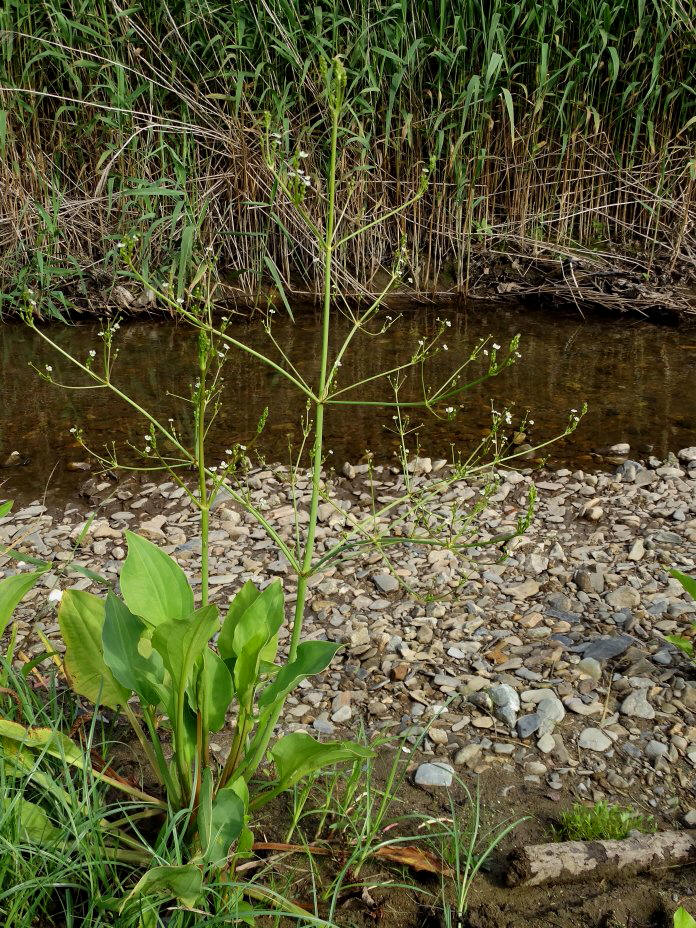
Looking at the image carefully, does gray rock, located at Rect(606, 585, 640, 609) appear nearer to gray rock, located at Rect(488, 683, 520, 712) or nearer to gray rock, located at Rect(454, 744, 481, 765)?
gray rock, located at Rect(488, 683, 520, 712)

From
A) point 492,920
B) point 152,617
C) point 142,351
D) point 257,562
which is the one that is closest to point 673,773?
point 492,920

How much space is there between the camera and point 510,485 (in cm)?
360

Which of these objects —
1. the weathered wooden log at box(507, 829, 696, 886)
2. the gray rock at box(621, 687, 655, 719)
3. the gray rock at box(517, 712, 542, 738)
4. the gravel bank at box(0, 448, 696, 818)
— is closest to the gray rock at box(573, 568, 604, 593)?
the gravel bank at box(0, 448, 696, 818)

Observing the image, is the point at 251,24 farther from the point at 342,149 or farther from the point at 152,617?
the point at 152,617

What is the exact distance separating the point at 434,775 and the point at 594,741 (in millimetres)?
420

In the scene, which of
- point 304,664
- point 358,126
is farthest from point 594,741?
point 358,126

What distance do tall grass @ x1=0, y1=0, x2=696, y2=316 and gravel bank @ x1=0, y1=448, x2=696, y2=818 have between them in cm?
213

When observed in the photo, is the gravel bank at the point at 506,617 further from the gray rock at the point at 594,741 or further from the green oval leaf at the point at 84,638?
the green oval leaf at the point at 84,638

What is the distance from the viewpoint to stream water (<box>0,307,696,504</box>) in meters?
4.07

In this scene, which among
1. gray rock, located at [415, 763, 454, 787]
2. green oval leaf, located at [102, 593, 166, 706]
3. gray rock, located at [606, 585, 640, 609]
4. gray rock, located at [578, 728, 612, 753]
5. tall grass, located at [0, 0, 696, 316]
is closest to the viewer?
green oval leaf, located at [102, 593, 166, 706]

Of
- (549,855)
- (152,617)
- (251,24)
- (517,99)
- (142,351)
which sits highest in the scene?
(251,24)

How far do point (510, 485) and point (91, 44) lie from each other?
12.8 ft

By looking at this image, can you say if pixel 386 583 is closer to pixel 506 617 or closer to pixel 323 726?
pixel 506 617

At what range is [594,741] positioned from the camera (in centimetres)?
217
